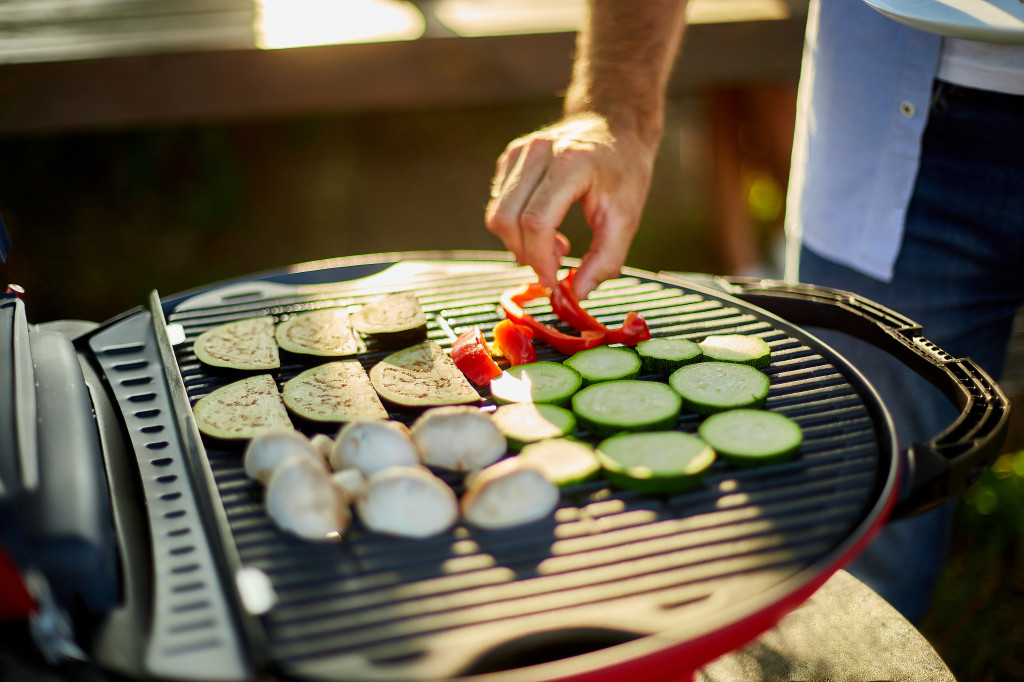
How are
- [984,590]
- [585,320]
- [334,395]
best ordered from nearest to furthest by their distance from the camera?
[334,395]
[585,320]
[984,590]

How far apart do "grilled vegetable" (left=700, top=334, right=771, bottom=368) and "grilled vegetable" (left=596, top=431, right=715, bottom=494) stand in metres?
0.42

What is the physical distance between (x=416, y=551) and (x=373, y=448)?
25 centimetres

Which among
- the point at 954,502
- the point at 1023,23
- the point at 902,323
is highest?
the point at 1023,23

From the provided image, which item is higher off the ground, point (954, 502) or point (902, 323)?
point (902, 323)

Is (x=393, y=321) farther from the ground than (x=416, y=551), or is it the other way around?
(x=393, y=321)

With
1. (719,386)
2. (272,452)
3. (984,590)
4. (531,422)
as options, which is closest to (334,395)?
(272,452)

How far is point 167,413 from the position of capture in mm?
1989

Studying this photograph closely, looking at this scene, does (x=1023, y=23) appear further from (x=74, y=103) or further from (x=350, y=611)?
(x=74, y=103)

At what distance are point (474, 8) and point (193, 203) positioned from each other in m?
3.12

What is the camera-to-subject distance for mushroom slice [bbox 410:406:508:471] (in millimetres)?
1722

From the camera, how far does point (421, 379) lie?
2.10m

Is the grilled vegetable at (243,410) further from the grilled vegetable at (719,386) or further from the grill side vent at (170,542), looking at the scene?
the grilled vegetable at (719,386)

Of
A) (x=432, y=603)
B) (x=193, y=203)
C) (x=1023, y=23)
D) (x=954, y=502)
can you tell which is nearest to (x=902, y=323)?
(x=1023, y=23)

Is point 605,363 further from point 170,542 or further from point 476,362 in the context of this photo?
point 170,542
